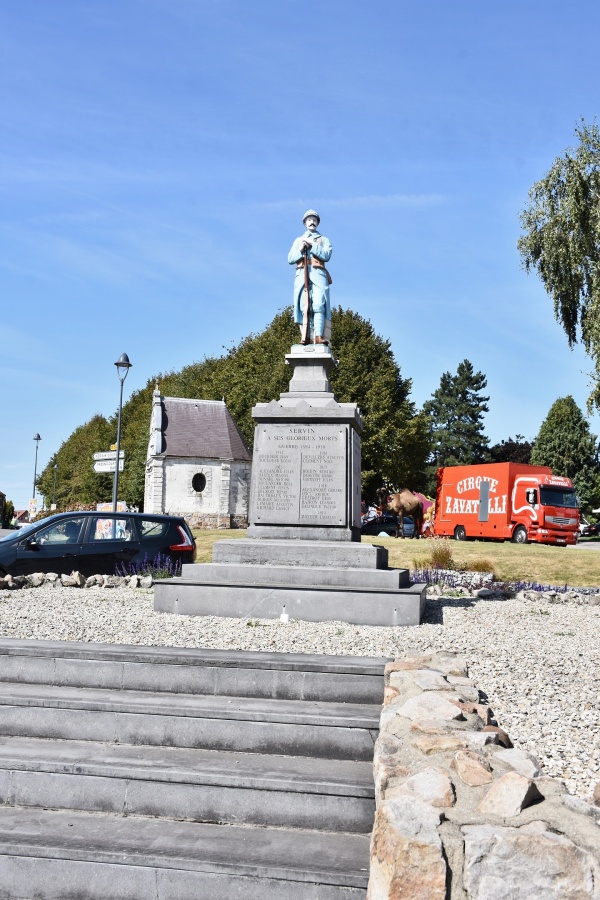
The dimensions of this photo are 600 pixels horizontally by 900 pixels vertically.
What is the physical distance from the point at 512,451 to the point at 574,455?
784 inches

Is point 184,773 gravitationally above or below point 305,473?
below

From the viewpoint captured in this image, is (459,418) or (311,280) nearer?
(311,280)

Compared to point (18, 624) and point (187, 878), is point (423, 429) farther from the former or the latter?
point (187, 878)

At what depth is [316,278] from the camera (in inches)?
444

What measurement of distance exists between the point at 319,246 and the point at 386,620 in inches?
220

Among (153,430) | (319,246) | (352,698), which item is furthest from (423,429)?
(352,698)

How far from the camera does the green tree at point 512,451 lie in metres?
78.2

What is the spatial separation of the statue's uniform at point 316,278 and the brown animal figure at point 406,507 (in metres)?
31.5

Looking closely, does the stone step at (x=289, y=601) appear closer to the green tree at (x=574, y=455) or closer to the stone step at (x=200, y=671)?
the stone step at (x=200, y=671)

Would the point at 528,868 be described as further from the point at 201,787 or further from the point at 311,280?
the point at 311,280

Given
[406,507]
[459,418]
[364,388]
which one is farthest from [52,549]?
[459,418]

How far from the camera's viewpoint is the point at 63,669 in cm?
553

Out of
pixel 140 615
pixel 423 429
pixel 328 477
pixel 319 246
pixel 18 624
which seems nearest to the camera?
pixel 18 624

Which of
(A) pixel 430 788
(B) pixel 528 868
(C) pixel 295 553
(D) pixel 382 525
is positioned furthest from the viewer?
(D) pixel 382 525
